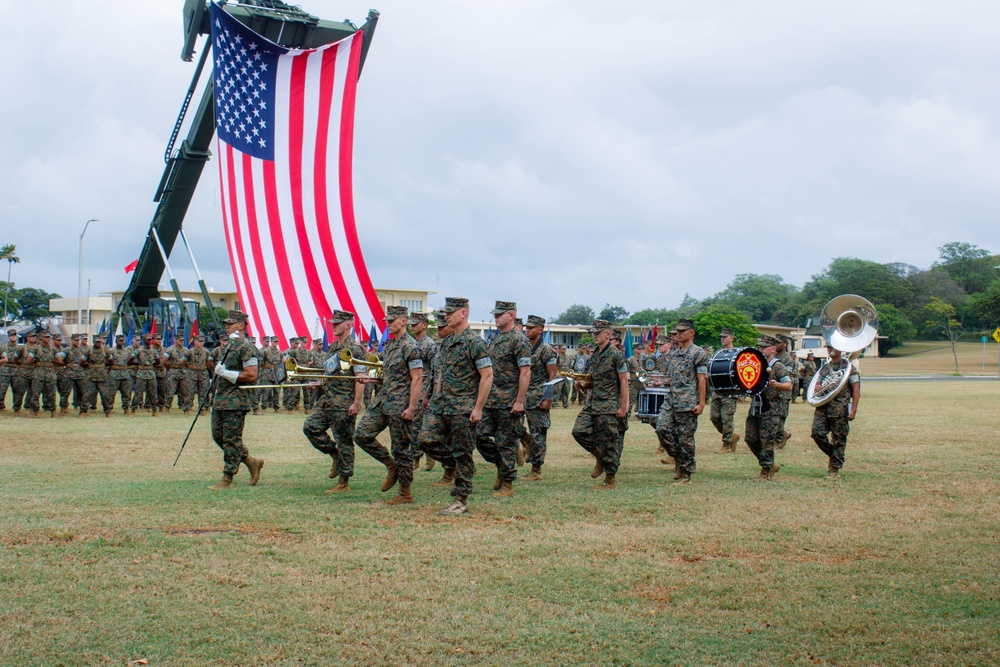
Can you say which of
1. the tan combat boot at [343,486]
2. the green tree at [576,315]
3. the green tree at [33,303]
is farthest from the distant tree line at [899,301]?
the tan combat boot at [343,486]

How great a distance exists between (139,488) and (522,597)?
546 cm

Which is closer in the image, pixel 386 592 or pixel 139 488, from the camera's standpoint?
pixel 386 592

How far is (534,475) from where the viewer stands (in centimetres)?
1113

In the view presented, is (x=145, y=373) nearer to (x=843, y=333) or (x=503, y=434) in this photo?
(x=503, y=434)

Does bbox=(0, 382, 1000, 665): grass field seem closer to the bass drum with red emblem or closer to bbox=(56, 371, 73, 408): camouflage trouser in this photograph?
the bass drum with red emblem

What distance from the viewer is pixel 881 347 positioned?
82.8m

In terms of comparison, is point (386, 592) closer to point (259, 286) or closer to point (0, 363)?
point (259, 286)

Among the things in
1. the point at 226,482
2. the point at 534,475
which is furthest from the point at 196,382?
the point at 534,475

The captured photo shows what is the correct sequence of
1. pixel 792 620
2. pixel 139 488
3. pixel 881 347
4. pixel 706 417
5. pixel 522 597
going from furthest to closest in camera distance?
pixel 881 347
pixel 706 417
pixel 139 488
pixel 522 597
pixel 792 620

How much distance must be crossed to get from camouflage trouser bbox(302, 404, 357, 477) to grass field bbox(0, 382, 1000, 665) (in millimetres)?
471

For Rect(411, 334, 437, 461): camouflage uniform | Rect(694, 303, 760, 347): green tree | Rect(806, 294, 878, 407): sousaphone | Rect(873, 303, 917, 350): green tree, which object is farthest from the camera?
Rect(873, 303, 917, 350): green tree

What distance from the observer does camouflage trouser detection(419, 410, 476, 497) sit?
27.3ft

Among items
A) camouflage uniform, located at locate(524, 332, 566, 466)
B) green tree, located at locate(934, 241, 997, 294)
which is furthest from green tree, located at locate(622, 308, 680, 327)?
camouflage uniform, located at locate(524, 332, 566, 466)

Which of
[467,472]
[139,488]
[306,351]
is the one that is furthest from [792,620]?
[306,351]
